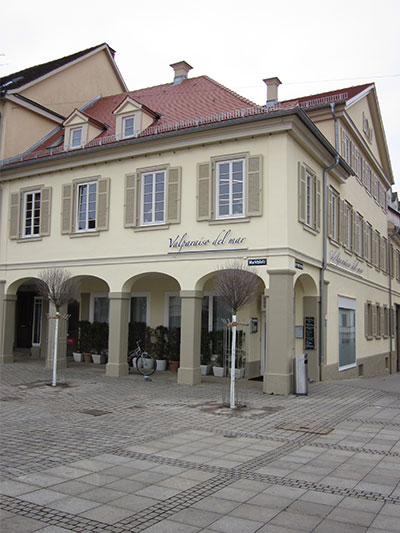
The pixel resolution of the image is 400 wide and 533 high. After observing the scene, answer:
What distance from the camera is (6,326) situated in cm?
1962

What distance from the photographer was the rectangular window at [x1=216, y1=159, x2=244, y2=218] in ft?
49.9

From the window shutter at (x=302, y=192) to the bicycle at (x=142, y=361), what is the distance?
6.59 meters

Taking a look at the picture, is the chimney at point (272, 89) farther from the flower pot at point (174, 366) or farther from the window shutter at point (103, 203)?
the flower pot at point (174, 366)

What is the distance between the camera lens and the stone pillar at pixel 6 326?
19.6 meters

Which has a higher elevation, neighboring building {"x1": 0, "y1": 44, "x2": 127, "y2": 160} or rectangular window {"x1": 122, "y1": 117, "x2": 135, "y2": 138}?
neighboring building {"x1": 0, "y1": 44, "x2": 127, "y2": 160}

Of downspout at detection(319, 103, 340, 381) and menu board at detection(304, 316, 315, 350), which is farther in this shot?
downspout at detection(319, 103, 340, 381)

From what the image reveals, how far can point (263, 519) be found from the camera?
5.18 metres

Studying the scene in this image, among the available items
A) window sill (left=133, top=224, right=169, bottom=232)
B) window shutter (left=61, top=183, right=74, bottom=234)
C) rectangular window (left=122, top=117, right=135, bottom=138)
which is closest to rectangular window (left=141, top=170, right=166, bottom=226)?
window sill (left=133, top=224, right=169, bottom=232)

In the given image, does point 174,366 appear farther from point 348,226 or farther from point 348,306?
point 348,226

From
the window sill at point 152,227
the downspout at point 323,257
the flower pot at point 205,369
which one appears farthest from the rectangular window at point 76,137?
the flower pot at point 205,369

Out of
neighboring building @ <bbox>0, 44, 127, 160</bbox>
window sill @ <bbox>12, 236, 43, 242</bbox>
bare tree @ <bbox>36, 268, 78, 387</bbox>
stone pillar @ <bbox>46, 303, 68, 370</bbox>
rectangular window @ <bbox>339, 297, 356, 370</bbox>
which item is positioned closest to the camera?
bare tree @ <bbox>36, 268, 78, 387</bbox>

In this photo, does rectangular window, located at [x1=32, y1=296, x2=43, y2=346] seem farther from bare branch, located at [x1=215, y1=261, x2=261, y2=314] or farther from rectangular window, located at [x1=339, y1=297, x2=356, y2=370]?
bare branch, located at [x1=215, y1=261, x2=261, y2=314]

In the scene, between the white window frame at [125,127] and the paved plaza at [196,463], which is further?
the white window frame at [125,127]

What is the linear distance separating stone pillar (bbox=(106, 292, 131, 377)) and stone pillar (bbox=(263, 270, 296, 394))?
→ 5.04 metres
